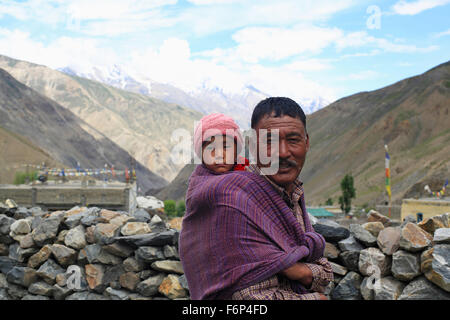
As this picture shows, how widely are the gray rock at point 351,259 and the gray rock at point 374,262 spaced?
61 millimetres

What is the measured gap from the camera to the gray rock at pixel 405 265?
3.29 metres

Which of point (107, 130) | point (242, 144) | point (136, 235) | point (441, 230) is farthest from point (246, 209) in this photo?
point (107, 130)

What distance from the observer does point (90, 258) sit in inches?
175

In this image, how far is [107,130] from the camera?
5738 inches

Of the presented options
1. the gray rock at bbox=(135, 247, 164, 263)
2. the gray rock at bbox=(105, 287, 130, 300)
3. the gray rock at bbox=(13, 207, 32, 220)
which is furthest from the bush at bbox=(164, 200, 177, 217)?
the gray rock at bbox=(135, 247, 164, 263)

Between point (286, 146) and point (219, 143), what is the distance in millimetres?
348

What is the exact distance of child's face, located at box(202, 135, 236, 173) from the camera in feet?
6.82

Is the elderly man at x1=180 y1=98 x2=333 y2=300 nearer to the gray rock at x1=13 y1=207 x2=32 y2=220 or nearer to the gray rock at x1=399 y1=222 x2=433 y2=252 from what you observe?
the gray rock at x1=399 y1=222 x2=433 y2=252

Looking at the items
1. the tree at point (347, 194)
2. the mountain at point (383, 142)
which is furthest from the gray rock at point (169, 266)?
the tree at point (347, 194)

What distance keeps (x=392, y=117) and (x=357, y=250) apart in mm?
60692

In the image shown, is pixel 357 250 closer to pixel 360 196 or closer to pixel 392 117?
pixel 360 196

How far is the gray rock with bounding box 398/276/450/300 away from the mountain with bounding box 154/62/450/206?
35.4m

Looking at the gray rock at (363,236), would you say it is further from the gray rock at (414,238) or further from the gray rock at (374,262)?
the gray rock at (414,238)

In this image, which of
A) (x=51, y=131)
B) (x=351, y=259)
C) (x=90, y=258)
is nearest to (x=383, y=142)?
(x=351, y=259)
